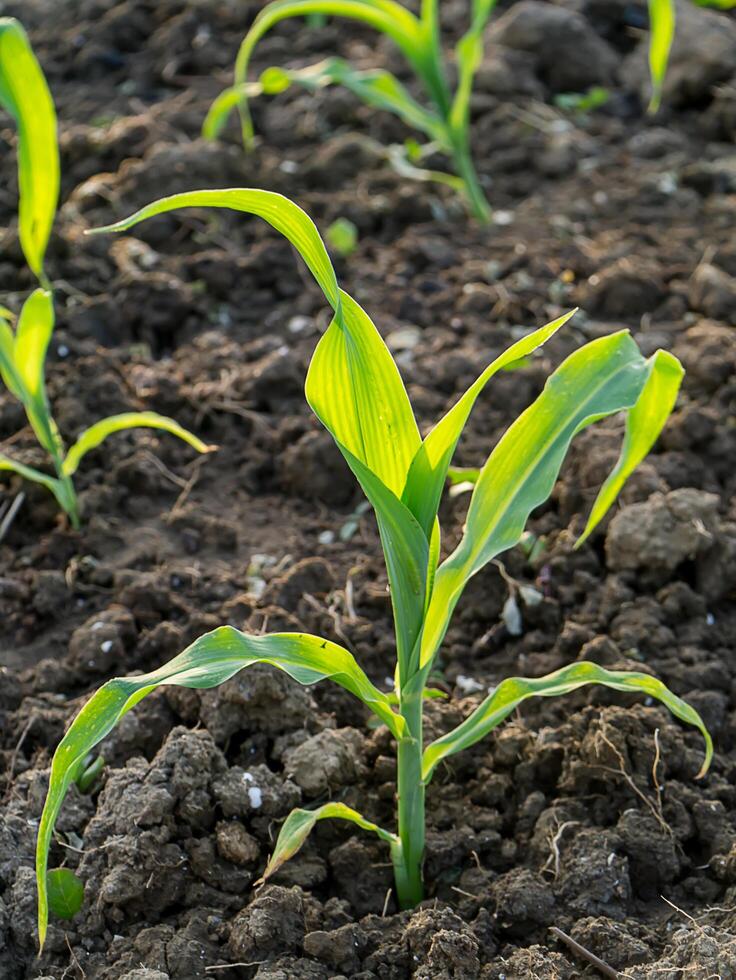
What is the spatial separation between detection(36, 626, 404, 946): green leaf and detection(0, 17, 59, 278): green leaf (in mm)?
1130

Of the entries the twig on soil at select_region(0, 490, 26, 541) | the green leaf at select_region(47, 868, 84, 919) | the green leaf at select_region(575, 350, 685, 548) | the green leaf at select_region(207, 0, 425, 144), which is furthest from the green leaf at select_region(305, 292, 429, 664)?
the green leaf at select_region(207, 0, 425, 144)

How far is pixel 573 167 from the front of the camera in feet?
10.4

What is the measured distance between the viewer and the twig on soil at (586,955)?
1372 millimetres

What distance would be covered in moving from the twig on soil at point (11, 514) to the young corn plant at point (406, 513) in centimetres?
88

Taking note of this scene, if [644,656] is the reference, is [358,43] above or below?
above

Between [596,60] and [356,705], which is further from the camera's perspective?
[596,60]

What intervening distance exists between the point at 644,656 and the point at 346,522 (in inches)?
23.4

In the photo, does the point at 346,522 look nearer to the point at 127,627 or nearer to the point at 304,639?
the point at 127,627

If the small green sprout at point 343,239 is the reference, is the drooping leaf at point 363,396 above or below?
above

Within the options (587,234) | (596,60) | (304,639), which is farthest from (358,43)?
(304,639)

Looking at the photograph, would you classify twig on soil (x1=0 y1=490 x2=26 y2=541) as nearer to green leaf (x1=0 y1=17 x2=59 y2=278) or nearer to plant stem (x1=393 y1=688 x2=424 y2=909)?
green leaf (x1=0 y1=17 x2=59 y2=278)

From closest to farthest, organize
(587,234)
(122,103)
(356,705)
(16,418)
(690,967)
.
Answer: (690,967) → (356,705) → (16,418) → (587,234) → (122,103)

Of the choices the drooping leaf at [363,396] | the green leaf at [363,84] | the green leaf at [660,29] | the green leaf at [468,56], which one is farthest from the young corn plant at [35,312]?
the green leaf at [660,29]

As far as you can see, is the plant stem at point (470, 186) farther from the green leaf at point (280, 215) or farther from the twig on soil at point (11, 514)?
the green leaf at point (280, 215)
